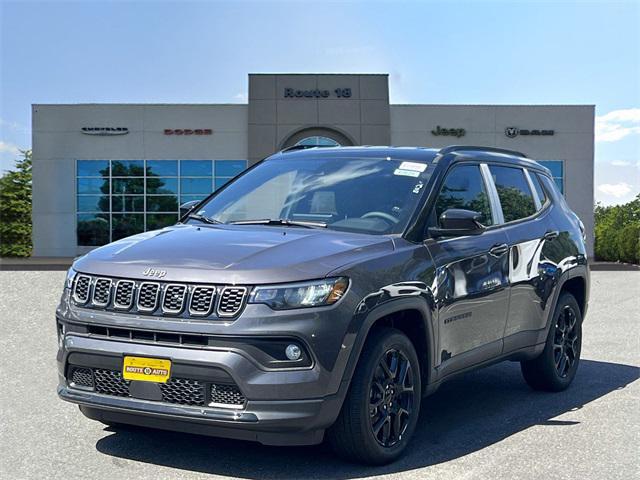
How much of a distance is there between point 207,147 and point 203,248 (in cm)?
3371

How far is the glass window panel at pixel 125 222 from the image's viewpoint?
125ft

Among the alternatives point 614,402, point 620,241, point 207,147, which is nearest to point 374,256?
point 614,402

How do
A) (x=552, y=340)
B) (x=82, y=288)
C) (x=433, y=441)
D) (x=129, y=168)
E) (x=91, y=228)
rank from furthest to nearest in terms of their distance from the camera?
(x=91, y=228) < (x=129, y=168) < (x=552, y=340) < (x=433, y=441) < (x=82, y=288)

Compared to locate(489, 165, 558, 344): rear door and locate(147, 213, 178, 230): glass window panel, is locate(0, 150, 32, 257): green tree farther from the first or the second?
locate(489, 165, 558, 344): rear door

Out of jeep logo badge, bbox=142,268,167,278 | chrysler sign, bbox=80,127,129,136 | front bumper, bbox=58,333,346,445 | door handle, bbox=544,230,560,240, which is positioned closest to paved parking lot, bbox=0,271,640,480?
front bumper, bbox=58,333,346,445

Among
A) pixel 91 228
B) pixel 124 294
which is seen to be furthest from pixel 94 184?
pixel 124 294

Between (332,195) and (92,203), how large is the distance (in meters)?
34.2

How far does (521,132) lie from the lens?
126ft

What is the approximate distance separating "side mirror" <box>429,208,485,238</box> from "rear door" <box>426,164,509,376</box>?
0.07 m

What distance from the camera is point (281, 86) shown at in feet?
124

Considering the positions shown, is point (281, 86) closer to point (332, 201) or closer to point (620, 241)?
point (620, 241)

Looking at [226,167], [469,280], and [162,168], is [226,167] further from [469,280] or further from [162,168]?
[469,280]

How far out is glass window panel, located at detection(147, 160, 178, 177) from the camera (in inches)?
1485

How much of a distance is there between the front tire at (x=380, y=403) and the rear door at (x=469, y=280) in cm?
41
